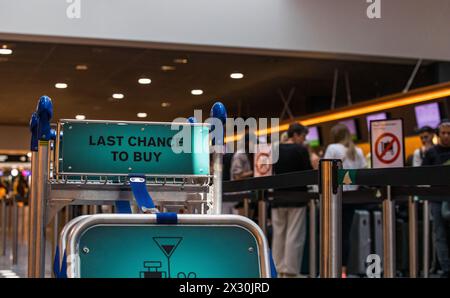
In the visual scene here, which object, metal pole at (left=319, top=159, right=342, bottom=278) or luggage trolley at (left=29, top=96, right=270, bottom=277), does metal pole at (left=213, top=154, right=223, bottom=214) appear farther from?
metal pole at (left=319, top=159, right=342, bottom=278)

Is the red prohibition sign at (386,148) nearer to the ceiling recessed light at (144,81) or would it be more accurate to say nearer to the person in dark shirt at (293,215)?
the person in dark shirt at (293,215)

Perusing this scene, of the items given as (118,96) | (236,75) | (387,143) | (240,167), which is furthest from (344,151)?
(118,96)

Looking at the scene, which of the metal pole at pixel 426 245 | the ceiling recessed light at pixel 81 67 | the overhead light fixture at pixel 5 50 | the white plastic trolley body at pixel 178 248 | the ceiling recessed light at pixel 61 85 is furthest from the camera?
the ceiling recessed light at pixel 61 85

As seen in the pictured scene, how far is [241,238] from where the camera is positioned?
2.04 meters

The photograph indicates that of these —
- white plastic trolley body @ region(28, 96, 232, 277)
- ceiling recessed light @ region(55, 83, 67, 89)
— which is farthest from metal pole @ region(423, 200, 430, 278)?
ceiling recessed light @ region(55, 83, 67, 89)

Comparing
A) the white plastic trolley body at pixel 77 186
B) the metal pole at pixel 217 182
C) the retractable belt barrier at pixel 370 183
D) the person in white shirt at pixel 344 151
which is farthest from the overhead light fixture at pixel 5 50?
the metal pole at pixel 217 182

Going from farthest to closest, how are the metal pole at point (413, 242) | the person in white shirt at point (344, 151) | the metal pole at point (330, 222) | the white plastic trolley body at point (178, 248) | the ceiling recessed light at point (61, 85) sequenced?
the ceiling recessed light at point (61, 85)
the person in white shirt at point (344, 151)
the metal pole at point (413, 242)
the metal pole at point (330, 222)
the white plastic trolley body at point (178, 248)

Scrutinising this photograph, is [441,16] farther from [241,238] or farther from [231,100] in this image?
[241,238]

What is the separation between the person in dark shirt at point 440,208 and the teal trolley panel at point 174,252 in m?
3.93

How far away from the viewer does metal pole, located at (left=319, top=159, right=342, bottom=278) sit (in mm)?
3150

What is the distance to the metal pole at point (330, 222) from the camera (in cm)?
315

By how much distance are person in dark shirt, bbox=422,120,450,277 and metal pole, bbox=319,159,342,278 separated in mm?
2711

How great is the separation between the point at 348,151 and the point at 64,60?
3817 millimetres

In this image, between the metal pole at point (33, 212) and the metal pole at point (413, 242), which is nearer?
the metal pole at point (33, 212)
